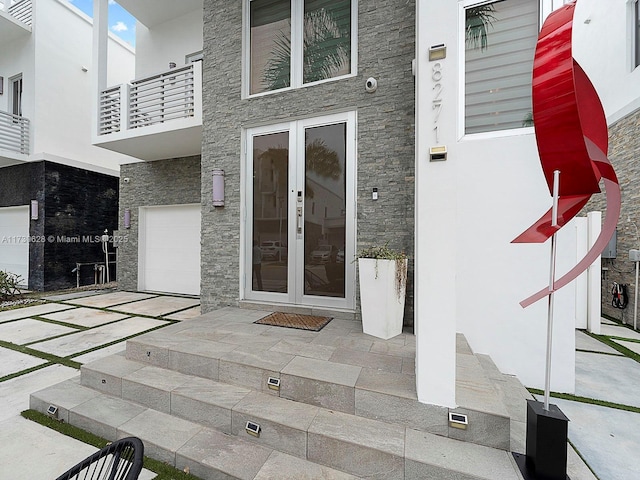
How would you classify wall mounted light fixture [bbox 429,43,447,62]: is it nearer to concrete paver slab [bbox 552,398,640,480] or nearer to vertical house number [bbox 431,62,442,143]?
vertical house number [bbox 431,62,442,143]

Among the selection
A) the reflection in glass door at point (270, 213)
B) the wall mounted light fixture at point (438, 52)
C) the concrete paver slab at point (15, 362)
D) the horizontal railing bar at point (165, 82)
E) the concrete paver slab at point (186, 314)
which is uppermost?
the horizontal railing bar at point (165, 82)

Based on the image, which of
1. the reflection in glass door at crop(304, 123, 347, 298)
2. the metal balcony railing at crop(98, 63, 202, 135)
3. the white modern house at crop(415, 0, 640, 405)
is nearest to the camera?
the white modern house at crop(415, 0, 640, 405)

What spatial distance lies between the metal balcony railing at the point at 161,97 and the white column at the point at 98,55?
0.91 meters

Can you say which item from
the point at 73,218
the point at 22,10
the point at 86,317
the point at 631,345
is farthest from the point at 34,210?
the point at 631,345

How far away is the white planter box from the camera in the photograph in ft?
10.3

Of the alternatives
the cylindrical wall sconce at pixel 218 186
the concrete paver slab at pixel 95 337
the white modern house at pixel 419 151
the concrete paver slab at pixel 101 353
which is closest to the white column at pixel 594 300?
the white modern house at pixel 419 151

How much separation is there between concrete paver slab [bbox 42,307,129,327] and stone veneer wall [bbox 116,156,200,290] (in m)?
1.96

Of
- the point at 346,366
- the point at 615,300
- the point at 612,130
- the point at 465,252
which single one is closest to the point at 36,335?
the point at 346,366

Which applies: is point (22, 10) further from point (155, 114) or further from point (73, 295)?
point (73, 295)

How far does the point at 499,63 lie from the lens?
10.8 feet

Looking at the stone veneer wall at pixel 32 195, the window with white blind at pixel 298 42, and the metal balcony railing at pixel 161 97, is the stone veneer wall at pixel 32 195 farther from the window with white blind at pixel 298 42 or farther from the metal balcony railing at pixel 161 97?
the window with white blind at pixel 298 42

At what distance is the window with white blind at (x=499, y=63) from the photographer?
3.19 m

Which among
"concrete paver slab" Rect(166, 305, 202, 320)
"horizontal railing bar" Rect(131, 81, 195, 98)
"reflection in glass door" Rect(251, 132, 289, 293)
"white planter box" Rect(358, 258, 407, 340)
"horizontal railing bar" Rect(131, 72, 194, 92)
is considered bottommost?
"concrete paver slab" Rect(166, 305, 202, 320)

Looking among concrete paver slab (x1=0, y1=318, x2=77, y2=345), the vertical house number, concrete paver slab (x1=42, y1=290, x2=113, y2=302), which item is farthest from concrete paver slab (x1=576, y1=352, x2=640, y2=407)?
concrete paver slab (x1=42, y1=290, x2=113, y2=302)
